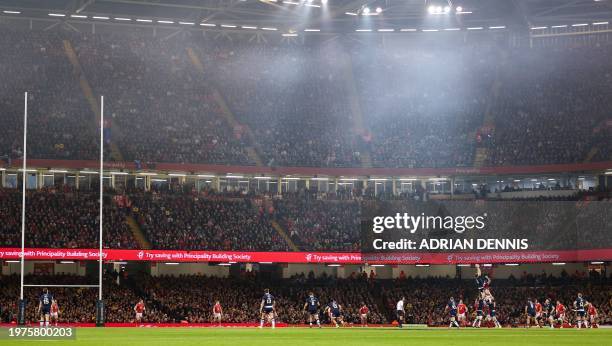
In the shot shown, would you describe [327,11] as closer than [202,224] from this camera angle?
No

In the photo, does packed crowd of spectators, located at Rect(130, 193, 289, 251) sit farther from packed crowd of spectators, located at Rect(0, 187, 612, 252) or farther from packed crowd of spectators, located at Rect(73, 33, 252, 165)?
packed crowd of spectators, located at Rect(73, 33, 252, 165)

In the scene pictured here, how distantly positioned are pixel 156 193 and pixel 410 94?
94.6 ft

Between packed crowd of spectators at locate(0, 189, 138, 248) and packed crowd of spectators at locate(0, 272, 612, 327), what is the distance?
231 cm

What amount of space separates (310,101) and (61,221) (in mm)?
30510

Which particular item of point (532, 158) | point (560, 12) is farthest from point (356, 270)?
point (560, 12)

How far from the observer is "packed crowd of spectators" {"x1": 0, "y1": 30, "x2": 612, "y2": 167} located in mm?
72312

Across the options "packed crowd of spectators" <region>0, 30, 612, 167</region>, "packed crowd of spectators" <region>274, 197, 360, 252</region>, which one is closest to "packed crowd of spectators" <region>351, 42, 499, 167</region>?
"packed crowd of spectators" <region>0, 30, 612, 167</region>

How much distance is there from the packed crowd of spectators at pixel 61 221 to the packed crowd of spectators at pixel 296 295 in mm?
2314

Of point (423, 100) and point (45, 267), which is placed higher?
point (423, 100)

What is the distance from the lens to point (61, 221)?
58.9 m

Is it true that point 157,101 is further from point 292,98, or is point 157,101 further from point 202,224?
point 202,224

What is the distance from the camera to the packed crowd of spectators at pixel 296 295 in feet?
178

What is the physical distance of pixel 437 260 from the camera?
63531mm

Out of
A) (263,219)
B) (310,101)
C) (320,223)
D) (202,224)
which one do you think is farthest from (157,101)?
(320,223)
